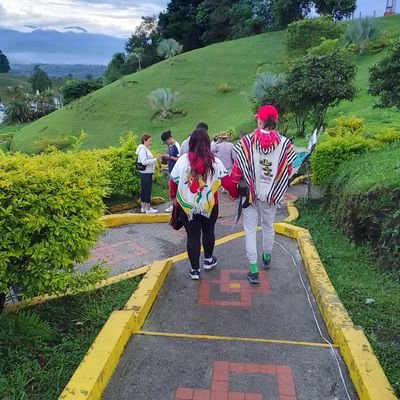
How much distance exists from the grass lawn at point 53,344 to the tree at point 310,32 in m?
25.4

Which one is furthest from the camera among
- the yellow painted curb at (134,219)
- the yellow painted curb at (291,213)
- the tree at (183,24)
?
the tree at (183,24)

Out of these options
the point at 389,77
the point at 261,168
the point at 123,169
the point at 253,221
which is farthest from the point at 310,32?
the point at 253,221

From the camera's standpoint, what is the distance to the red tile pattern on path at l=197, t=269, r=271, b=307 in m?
3.99

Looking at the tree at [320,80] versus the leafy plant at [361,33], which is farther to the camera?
the leafy plant at [361,33]

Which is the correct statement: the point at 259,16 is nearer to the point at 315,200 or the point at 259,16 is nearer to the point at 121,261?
the point at 315,200

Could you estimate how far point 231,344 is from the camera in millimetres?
3205

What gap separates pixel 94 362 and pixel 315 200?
19.0 feet

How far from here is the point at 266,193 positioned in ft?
13.8

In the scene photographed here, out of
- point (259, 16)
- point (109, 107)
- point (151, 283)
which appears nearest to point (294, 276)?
point (151, 283)

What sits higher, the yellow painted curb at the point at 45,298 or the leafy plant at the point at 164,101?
the leafy plant at the point at 164,101

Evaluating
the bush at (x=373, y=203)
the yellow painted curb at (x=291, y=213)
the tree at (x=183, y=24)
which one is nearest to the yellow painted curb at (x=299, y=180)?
the yellow painted curb at (x=291, y=213)

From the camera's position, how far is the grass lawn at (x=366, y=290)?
325cm

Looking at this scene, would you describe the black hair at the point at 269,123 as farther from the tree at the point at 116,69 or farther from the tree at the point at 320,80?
the tree at the point at 116,69

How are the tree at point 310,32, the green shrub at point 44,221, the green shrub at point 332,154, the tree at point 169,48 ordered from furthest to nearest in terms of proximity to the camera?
the tree at point 169,48, the tree at point 310,32, the green shrub at point 332,154, the green shrub at point 44,221
